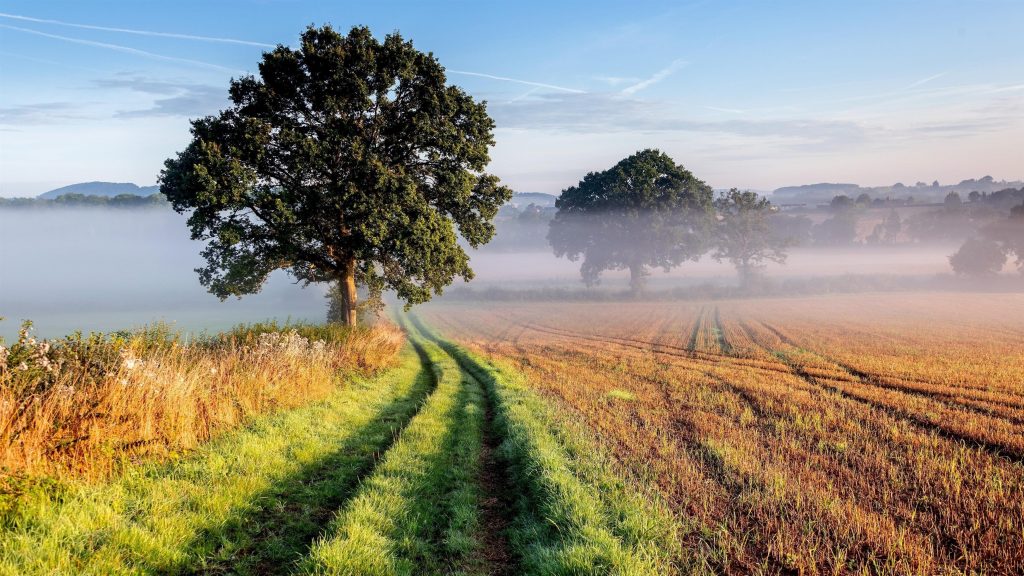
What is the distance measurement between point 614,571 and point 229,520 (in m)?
5.13

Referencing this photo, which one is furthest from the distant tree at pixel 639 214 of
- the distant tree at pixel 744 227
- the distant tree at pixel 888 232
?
the distant tree at pixel 888 232

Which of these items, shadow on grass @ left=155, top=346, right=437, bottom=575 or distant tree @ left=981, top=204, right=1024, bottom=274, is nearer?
shadow on grass @ left=155, top=346, right=437, bottom=575

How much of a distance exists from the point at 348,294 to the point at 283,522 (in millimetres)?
20247

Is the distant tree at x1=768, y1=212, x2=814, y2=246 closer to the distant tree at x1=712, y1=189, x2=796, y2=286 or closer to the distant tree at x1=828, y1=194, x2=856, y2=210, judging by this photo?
the distant tree at x1=828, y1=194, x2=856, y2=210

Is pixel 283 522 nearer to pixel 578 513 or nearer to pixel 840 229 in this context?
pixel 578 513

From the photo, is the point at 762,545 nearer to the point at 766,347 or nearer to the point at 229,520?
the point at 229,520

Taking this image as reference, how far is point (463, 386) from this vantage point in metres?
17.5

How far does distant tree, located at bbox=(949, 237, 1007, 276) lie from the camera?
87000mm

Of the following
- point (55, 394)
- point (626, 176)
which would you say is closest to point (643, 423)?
point (55, 394)

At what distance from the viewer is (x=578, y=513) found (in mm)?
6355

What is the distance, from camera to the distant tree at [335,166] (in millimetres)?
21031

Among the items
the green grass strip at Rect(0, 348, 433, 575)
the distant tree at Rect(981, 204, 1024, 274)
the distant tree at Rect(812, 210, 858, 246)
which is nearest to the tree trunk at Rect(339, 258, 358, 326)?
the green grass strip at Rect(0, 348, 433, 575)

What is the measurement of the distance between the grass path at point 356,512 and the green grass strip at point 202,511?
2 cm

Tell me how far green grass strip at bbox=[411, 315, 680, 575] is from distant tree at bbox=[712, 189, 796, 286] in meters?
72.7
